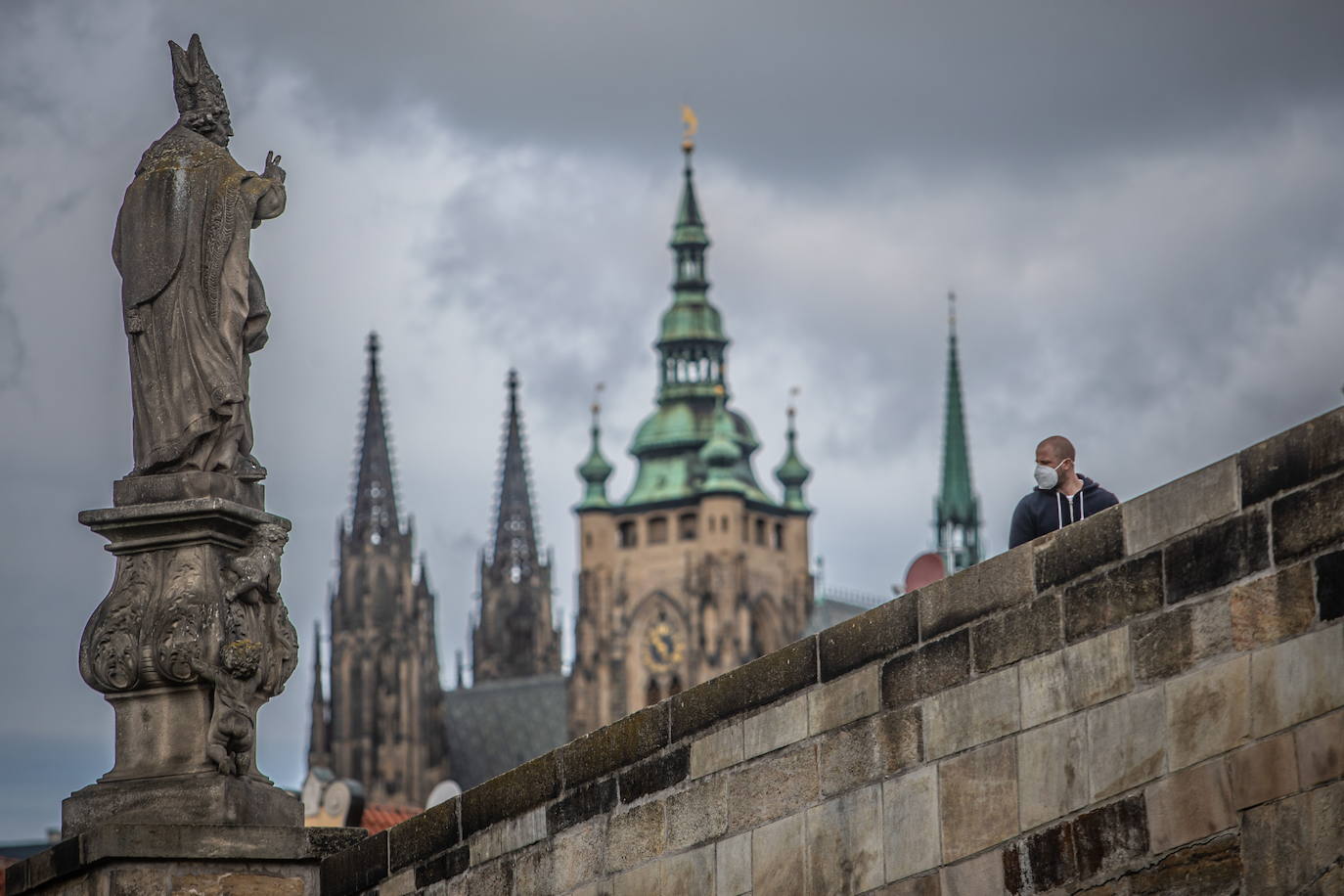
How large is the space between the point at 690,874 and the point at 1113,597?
2984 mm

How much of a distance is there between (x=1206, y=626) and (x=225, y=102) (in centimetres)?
624

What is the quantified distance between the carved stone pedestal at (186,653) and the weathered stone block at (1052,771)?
3753 mm

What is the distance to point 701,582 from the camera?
14562 cm

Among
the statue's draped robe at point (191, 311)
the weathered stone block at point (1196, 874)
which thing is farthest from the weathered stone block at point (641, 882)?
the weathered stone block at point (1196, 874)

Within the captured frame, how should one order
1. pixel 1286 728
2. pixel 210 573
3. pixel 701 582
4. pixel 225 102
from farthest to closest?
pixel 701 582
pixel 225 102
pixel 210 573
pixel 1286 728

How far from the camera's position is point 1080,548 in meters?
11.3

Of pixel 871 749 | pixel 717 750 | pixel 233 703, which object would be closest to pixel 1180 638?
pixel 871 749

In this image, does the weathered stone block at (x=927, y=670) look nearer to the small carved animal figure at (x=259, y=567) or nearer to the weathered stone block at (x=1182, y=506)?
the weathered stone block at (x=1182, y=506)

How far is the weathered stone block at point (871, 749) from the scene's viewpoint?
39.5 feet

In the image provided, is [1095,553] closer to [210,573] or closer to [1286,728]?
[1286,728]

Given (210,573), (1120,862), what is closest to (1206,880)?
(1120,862)

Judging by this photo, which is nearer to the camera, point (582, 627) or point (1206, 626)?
point (1206, 626)

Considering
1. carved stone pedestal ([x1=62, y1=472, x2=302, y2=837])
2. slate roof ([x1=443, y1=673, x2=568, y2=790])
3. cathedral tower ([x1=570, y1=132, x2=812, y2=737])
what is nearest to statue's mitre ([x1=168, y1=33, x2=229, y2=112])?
carved stone pedestal ([x1=62, y1=472, x2=302, y2=837])

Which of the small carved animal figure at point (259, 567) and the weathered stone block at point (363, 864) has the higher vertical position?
the small carved animal figure at point (259, 567)
